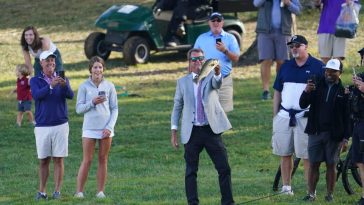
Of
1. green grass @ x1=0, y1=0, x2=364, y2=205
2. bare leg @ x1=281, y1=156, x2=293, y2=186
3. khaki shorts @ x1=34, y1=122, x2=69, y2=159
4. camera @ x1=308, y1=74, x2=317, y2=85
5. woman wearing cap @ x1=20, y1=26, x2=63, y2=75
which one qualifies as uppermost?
woman wearing cap @ x1=20, y1=26, x2=63, y2=75

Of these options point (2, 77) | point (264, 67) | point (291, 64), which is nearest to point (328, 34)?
point (264, 67)

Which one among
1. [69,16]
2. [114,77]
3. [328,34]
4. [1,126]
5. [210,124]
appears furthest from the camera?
[69,16]

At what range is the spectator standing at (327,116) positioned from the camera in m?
11.7

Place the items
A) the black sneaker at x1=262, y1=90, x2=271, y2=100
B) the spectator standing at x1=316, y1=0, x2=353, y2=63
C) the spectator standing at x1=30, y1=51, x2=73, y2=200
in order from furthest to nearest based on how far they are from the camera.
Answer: the black sneaker at x1=262, y1=90, x2=271, y2=100 < the spectator standing at x1=316, y1=0, x2=353, y2=63 < the spectator standing at x1=30, y1=51, x2=73, y2=200

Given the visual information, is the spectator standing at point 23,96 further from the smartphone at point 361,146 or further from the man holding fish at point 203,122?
the smartphone at point 361,146

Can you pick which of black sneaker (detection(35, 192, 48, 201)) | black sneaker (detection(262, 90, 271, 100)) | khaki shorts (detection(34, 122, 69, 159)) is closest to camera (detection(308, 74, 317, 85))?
khaki shorts (detection(34, 122, 69, 159))

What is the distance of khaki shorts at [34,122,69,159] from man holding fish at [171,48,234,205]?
1.83 metres

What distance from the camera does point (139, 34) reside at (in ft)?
79.7

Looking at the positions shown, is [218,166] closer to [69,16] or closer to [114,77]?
[114,77]

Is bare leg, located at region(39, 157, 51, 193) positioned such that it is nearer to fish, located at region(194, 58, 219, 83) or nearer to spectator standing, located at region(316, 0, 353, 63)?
fish, located at region(194, 58, 219, 83)

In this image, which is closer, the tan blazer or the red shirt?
the tan blazer

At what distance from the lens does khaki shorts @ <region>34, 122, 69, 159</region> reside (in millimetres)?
12406

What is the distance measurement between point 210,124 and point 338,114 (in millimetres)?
1582

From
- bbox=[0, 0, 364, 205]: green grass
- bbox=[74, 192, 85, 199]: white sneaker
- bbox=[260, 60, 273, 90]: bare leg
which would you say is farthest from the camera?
bbox=[260, 60, 273, 90]: bare leg
